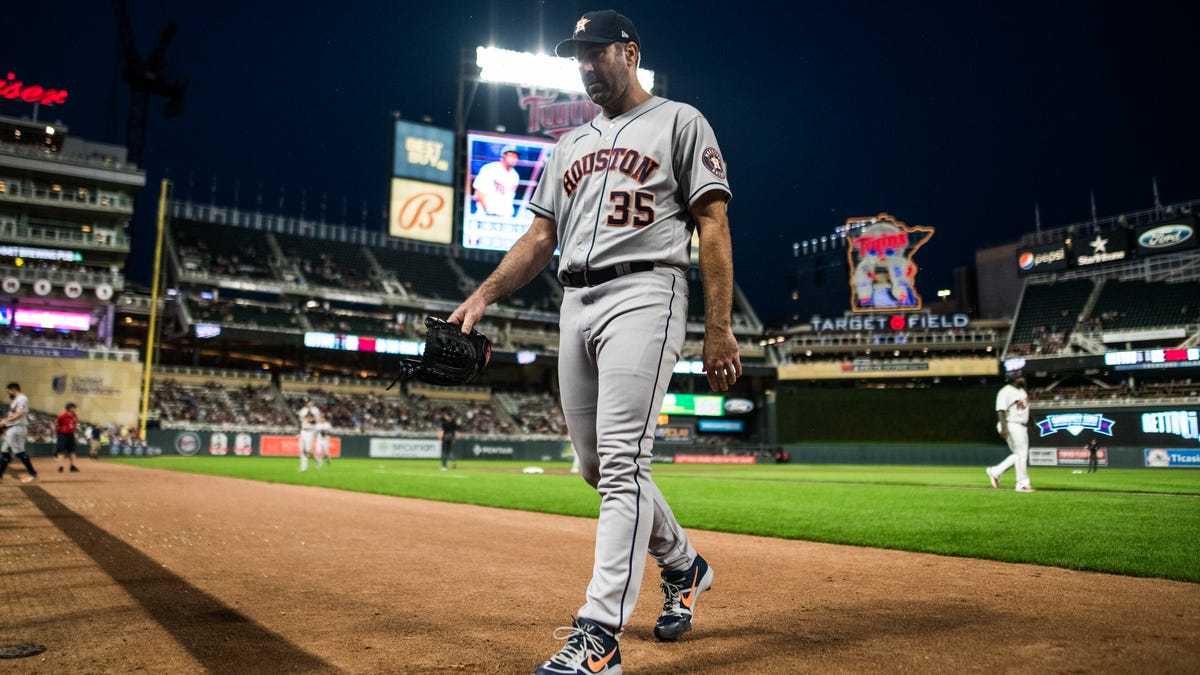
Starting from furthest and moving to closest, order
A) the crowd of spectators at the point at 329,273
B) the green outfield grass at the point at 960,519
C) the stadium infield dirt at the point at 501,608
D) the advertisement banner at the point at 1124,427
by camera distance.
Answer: the crowd of spectators at the point at 329,273, the advertisement banner at the point at 1124,427, the green outfield grass at the point at 960,519, the stadium infield dirt at the point at 501,608

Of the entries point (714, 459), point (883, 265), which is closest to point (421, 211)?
point (714, 459)

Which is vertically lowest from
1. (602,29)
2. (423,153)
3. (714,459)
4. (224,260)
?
(714,459)

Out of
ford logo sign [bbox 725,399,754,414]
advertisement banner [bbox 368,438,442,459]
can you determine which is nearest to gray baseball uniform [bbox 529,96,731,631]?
advertisement banner [bbox 368,438,442,459]

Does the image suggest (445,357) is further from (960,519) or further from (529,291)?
(529,291)

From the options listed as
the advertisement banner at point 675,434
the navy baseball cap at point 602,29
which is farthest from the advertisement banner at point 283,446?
the navy baseball cap at point 602,29

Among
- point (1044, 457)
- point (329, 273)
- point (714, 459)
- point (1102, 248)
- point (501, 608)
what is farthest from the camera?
point (329, 273)

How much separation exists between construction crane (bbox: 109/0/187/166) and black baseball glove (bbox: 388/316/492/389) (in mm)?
68159

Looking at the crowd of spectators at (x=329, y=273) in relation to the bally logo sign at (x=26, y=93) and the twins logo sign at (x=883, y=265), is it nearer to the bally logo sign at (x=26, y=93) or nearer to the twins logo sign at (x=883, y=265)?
the bally logo sign at (x=26, y=93)

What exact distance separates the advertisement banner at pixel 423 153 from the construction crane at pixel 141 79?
32.4 m

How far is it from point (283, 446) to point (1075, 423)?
34772 mm

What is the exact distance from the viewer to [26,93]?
1780 inches

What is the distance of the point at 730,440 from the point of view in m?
50.3

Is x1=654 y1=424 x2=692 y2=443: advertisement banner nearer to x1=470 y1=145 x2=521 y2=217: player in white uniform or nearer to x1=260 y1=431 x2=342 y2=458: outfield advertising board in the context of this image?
x1=470 y1=145 x2=521 y2=217: player in white uniform

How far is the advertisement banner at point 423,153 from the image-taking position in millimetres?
38812
